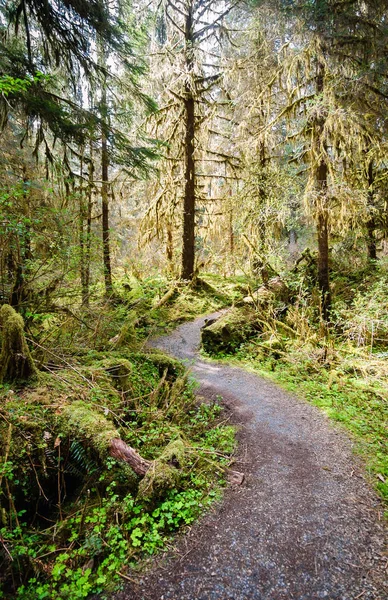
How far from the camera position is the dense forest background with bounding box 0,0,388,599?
3191mm

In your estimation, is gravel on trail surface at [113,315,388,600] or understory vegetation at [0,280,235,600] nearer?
gravel on trail surface at [113,315,388,600]

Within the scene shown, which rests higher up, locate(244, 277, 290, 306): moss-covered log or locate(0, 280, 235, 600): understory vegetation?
locate(244, 277, 290, 306): moss-covered log

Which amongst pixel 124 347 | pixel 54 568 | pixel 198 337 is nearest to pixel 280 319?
pixel 198 337

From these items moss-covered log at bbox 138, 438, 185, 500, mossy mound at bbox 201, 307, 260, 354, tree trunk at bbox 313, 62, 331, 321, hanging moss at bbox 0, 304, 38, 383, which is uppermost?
tree trunk at bbox 313, 62, 331, 321

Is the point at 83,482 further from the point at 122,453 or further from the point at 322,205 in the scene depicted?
the point at 322,205

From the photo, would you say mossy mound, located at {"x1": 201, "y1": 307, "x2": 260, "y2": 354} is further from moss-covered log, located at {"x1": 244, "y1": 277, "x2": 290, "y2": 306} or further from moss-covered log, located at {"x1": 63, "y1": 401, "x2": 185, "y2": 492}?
moss-covered log, located at {"x1": 63, "y1": 401, "x2": 185, "y2": 492}

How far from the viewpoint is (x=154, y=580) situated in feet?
8.05

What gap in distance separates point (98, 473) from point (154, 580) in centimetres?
115

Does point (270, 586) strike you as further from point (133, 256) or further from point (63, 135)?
point (133, 256)

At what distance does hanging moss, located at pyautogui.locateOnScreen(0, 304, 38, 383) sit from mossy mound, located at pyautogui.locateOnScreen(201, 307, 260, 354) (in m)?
4.57

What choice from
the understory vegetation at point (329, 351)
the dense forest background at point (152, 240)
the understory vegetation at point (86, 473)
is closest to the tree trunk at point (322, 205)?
the dense forest background at point (152, 240)

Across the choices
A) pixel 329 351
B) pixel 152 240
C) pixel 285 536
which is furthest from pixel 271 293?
pixel 285 536

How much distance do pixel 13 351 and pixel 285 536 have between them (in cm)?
353

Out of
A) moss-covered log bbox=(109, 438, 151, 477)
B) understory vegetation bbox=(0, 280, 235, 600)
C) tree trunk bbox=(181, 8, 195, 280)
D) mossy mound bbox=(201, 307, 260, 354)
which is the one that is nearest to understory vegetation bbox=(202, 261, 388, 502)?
mossy mound bbox=(201, 307, 260, 354)
